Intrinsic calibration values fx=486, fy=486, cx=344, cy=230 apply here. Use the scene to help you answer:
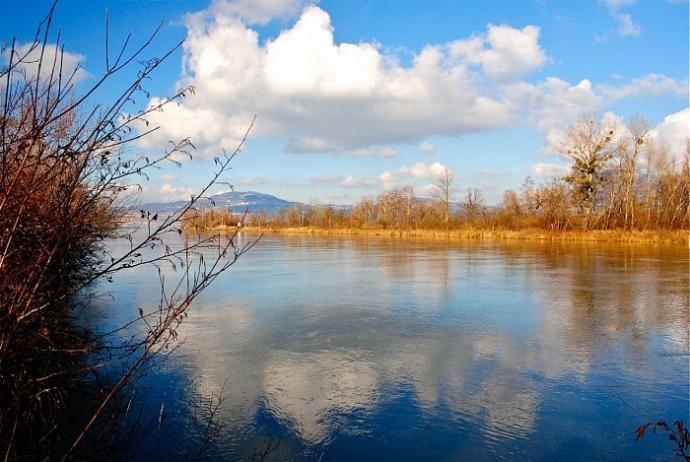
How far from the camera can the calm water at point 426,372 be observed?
4.37m

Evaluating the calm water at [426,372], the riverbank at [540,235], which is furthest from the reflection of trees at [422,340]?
the riverbank at [540,235]

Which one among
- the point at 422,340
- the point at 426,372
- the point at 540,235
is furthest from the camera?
the point at 540,235

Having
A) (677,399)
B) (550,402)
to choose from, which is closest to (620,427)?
(550,402)

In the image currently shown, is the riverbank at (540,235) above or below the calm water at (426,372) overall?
above

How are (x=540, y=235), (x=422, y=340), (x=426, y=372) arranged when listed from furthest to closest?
(x=540, y=235), (x=422, y=340), (x=426, y=372)

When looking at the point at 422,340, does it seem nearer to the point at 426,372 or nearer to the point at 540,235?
the point at 426,372

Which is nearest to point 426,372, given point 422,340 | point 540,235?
point 422,340

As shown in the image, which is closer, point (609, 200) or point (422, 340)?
point (422, 340)

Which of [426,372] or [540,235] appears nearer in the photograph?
[426,372]

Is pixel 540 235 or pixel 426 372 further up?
pixel 540 235

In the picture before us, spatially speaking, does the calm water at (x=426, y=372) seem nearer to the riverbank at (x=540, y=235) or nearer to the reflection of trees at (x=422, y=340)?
the reflection of trees at (x=422, y=340)

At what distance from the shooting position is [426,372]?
6078 mm

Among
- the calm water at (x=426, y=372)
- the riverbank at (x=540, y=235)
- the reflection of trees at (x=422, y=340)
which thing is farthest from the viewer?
the riverbank at (x=540, y=235)

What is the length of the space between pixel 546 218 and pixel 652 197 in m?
10.7
